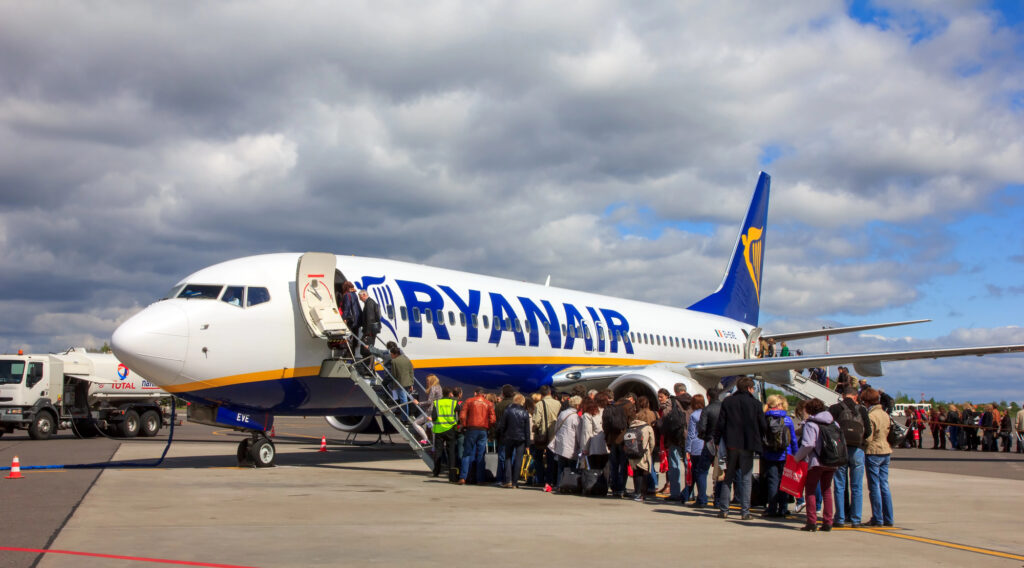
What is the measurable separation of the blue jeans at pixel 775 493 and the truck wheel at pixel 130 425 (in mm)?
23638

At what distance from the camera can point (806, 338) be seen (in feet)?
96.0

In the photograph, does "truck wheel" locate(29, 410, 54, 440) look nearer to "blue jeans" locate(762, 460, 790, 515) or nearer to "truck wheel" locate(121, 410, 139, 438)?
"truck wheel" locate(121, 410, 139, 438)

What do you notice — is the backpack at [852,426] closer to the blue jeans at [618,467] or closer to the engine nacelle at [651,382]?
the blue jeans at [618,467]

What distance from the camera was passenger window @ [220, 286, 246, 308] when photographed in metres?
14.3

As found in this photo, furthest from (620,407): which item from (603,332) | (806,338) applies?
(806,338)

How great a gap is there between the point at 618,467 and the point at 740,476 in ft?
8.60

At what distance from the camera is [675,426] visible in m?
12.1

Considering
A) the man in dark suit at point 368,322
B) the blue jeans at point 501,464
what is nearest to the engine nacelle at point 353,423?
the man in dark suit at point 368,322

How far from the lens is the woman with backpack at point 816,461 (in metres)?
9.44

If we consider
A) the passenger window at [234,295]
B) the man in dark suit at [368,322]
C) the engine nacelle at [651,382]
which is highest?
the passenger window at [234,295]

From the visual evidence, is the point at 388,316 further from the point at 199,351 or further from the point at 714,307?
the point at 714,307

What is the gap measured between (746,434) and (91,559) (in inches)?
271

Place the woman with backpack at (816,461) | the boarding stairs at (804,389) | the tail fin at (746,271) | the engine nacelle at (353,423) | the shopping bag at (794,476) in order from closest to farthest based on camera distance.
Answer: the woman with backpack at (816,461) → the shopping bag at (794,476) → the engine nacelle at (353,423) → the boarding stairs at (804,389) → the tail fin at (746,271)

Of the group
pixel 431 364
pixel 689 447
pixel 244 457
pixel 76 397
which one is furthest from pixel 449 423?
pixel 76 397
